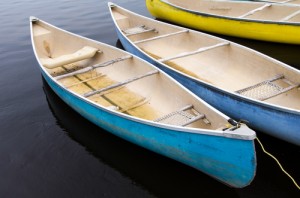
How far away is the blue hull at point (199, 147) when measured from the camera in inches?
195

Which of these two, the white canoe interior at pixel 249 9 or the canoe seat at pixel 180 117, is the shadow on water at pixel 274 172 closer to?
the canoe seat at pixel 180 117

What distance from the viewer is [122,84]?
7.80 m

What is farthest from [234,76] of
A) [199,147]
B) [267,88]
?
[199,147]

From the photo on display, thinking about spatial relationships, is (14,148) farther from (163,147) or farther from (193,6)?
(193,6)

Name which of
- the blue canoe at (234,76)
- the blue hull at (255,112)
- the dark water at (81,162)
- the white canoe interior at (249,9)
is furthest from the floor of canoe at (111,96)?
the white canoe interior at (249,9)

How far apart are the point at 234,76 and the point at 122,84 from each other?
3.27m

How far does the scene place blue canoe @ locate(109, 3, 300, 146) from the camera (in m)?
6.38

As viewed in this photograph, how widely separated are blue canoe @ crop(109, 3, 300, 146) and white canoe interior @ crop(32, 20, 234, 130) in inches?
25.1

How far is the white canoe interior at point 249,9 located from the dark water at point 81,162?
2108 millimetres

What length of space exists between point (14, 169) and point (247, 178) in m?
5.17

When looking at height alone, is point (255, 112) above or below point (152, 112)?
above

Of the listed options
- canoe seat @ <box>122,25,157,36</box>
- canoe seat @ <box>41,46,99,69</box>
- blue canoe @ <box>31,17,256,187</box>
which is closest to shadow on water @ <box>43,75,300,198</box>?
blue canoe @ <box>31,17,256,187</box>

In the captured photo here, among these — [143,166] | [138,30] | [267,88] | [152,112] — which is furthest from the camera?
[138,30]

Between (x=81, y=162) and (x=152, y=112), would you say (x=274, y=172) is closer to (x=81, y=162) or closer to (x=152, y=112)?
(x=152, y=112)
